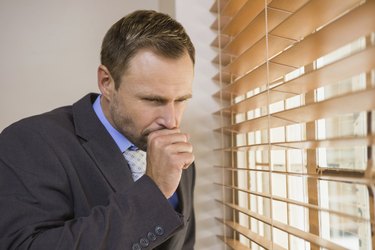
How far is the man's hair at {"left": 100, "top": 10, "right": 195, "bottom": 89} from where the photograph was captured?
118 centimetres

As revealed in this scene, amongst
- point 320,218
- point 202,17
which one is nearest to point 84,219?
point 320,218

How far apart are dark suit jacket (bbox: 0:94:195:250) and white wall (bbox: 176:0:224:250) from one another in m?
0.43

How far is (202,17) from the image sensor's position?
62.7 inches

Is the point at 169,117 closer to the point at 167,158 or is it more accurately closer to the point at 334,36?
the point at 167,158

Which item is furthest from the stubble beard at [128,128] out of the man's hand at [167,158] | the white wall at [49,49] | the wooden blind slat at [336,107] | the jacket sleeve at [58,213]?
the white wall at [49,49]

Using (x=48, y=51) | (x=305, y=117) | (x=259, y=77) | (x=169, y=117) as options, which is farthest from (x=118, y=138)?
(x=48, y=51)

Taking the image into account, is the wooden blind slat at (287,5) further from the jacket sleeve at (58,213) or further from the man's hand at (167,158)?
the jacket sleeve at (58,213)

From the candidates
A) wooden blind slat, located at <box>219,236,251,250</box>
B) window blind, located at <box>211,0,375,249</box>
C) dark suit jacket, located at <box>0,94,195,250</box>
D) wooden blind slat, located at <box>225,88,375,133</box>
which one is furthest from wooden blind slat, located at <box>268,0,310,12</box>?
wooden blind slat, located at <box>219,236,251,250</box>

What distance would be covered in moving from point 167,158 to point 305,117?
37 cm

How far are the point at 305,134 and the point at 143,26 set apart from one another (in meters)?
0.54

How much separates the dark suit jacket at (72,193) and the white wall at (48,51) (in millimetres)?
596

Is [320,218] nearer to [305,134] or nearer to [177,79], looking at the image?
[305,134]

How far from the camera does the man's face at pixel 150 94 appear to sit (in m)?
1.15

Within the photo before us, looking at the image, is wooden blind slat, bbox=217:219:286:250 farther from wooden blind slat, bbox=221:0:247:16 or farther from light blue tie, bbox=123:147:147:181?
wooden blind slat, bbox=221:0:247:16
